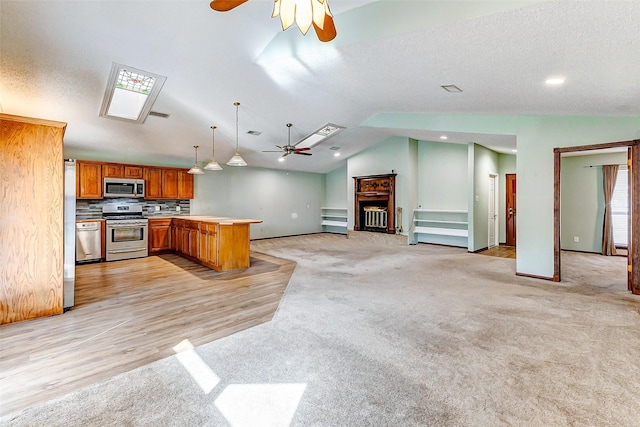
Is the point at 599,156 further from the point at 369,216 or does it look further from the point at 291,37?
the point at 291,37

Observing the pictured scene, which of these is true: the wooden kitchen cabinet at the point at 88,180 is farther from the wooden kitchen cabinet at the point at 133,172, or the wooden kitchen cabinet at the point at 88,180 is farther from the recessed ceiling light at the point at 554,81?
the recessed ceiling light at the point at 554,81

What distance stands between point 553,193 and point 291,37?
4.50 m

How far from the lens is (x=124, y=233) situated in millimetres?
6328

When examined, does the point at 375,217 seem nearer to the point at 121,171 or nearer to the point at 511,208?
the point at 511,208

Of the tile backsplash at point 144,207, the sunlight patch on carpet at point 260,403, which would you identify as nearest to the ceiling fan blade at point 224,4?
the sunlight patch on carpet at point 260,403

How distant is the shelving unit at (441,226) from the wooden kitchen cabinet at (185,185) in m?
6.17

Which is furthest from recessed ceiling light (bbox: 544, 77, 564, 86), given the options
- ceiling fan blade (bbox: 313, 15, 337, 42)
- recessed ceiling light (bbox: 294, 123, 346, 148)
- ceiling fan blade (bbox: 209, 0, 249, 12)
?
recessed ceiling light (bbox: 294, 123, 346, 148)

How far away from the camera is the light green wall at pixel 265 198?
8.48 meters

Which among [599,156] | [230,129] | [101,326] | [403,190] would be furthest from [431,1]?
[599,156]

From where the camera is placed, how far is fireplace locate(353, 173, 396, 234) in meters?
8.46

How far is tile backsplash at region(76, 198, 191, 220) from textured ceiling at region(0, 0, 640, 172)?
1446 mm

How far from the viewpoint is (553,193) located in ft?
15.0

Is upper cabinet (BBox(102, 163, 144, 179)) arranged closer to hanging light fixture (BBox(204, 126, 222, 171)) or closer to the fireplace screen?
hanging light fixture (BBox(204, 126, 222, 171))

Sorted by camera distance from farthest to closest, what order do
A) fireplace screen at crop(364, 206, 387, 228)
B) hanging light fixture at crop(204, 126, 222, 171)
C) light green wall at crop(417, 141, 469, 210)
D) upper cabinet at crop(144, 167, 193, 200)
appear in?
1. fireplace screen at crop(364, 206, 387, 228)
2. light green wall at crop(417, 141, 469, 210)
3. upper cabinet at crop(144, 167, 193, 200)
4. hanging light fixture at crop(204, 126, 222, 171)
